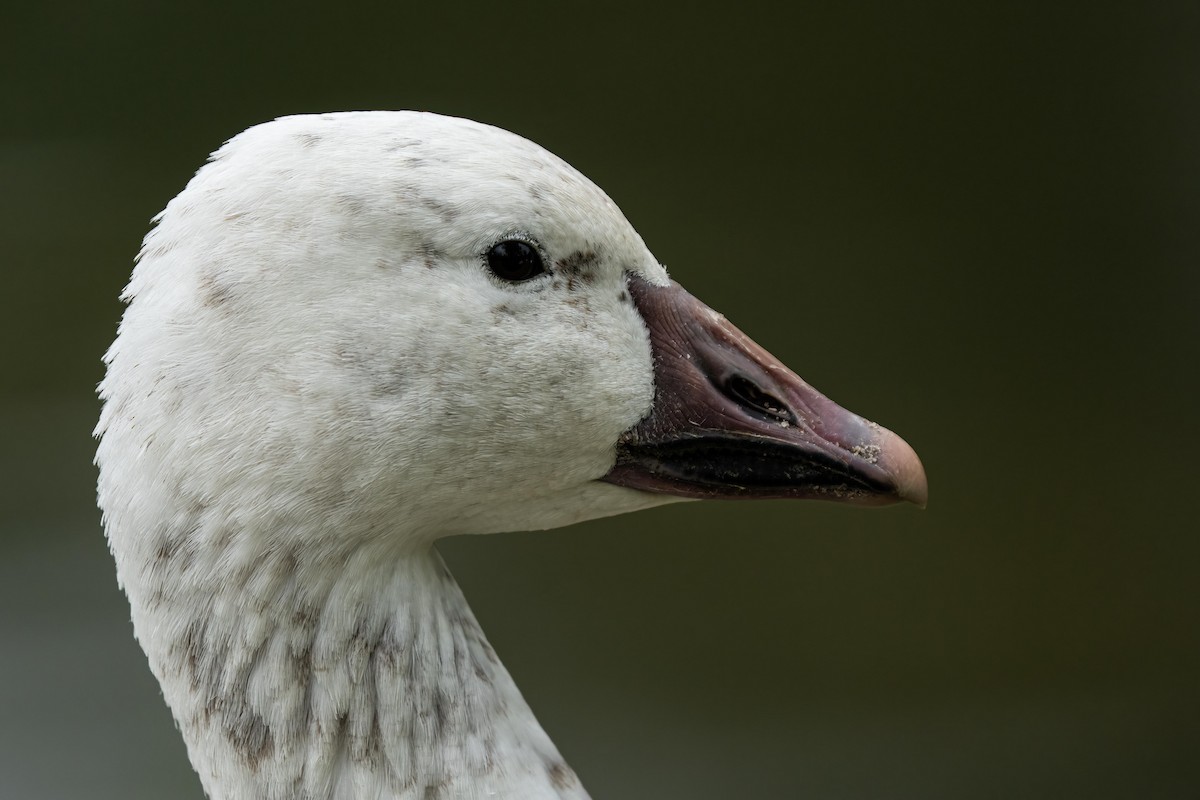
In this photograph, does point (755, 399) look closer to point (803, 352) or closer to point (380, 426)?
point (380, 426)

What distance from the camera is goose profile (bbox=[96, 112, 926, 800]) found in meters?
0.92

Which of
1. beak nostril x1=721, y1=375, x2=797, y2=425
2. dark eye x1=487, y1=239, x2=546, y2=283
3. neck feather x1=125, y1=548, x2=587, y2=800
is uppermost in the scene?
dark eye x1=487, y1=239, x2=546, y2=283

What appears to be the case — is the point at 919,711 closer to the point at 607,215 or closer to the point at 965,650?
the point at 965,650

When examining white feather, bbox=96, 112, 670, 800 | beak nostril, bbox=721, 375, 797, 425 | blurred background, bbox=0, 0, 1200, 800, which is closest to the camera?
white feather, bbox=96, 112, 670, 800

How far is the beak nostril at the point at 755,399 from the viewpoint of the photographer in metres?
1.07

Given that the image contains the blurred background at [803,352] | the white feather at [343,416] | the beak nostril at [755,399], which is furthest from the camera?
the blurred background at [803,352]

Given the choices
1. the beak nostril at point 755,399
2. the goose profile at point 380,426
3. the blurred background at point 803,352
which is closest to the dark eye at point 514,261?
the goose profile at point 380,426

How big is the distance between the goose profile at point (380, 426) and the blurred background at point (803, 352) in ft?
6.35

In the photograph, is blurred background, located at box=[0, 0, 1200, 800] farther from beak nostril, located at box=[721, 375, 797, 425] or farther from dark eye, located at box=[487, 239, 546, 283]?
dark eye, located at box=[487, 239, 546, 283]

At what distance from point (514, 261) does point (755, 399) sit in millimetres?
282

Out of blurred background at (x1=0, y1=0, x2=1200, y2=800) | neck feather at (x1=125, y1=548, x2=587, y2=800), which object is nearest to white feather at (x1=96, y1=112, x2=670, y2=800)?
neck feather at (x1=125, y1=548, x2=587, y2=800)

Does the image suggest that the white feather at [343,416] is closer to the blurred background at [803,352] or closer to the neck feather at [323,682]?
the neck feather at [323,682]

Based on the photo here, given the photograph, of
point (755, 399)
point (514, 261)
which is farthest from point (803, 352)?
point (514, 261)

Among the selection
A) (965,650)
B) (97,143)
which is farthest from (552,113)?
(965,650)
